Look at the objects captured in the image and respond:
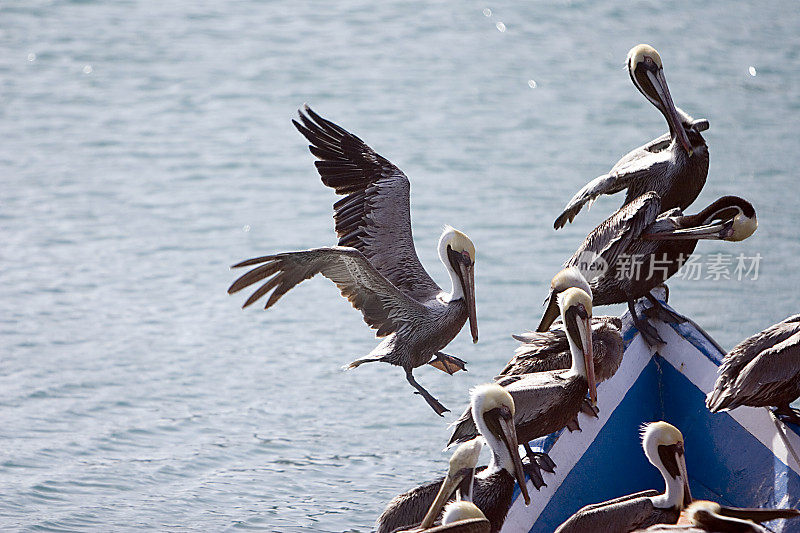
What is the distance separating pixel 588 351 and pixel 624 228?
1.95 ft

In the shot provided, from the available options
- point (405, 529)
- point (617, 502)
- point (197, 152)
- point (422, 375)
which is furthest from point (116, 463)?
point (197, 152)

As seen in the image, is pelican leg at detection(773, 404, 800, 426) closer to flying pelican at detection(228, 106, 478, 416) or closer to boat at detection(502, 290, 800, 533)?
boat at detection(502, 290, 800, 533)

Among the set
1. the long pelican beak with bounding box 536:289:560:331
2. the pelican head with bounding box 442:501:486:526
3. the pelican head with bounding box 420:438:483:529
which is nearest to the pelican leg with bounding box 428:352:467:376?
the long pelican beak with bounding box 536:289:560:331

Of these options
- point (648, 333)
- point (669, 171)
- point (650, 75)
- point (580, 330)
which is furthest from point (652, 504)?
point (650, 75)

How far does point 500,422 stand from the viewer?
371cm

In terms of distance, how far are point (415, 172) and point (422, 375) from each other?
3194mm

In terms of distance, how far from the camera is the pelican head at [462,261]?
14.4ft

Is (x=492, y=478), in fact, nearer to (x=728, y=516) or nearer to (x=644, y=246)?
(x=728, y=516)

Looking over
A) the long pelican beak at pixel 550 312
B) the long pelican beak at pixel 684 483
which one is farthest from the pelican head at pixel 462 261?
the long pelican beak at pixel 684 483

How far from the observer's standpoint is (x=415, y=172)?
9.80 m

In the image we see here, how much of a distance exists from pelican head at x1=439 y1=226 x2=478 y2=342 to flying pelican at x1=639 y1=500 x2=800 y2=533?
1.28 m

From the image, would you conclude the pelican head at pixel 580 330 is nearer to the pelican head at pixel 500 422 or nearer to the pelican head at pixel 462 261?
the pelican head at pixel 500 422

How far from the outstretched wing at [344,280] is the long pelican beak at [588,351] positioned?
0.72 meters

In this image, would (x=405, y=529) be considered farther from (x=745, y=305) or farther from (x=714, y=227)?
(x=745, y=305)
